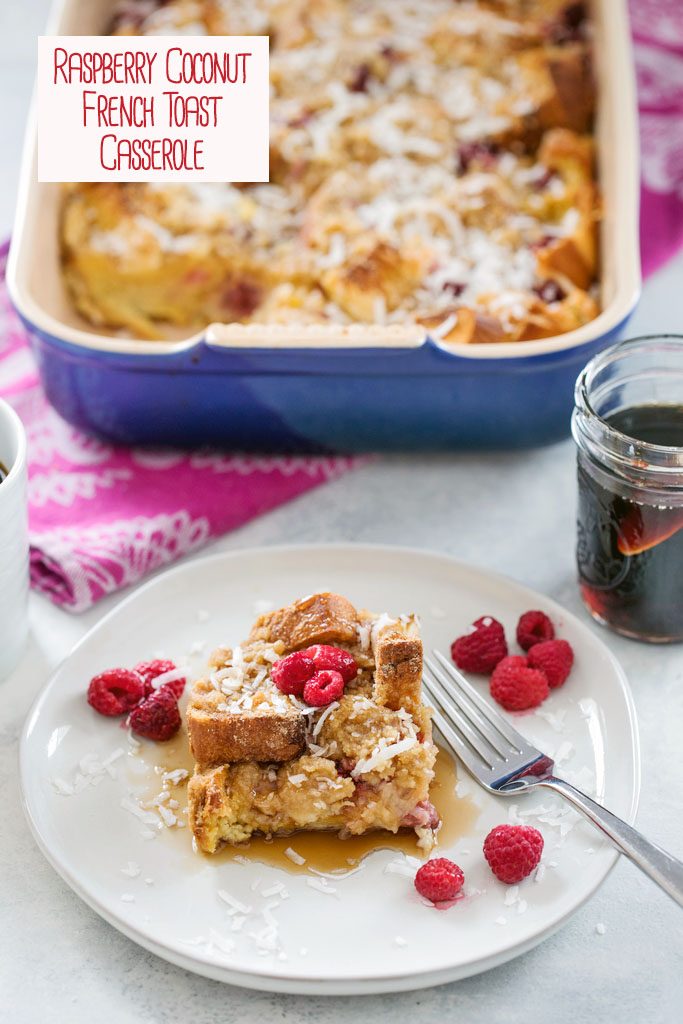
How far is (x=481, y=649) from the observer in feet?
7.97

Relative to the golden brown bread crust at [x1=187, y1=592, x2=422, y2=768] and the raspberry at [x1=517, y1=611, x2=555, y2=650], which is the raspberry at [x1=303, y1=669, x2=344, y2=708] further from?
the raspberry at [x1=517, y1=611, x2=555, y2=650]

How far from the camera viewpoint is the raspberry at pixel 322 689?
7.02 feet

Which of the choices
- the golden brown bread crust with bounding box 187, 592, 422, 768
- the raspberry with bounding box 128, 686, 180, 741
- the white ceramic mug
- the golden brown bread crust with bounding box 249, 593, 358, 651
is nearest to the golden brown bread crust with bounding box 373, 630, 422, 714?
the golden brown bread crust with bounding box 187, 592, 422, 768

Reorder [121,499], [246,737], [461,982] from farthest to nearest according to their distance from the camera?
[121,499] < [246,737] < [461,982]

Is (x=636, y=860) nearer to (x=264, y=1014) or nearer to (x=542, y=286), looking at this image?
(x=264, y=1014)

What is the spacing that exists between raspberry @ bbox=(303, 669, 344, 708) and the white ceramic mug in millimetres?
593

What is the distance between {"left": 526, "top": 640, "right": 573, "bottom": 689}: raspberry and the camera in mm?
2381

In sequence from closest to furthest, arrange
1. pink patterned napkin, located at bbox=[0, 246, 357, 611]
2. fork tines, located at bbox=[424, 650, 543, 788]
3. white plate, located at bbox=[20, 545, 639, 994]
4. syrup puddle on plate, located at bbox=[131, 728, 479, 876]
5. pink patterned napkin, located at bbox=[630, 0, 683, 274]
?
white plate, located at bbox=[20, 545, 639, 994], syrup puddle on plate, located at bbox=[131, 728, 479, 876], fork tines, located at bbox=[424, 650, 543, 788], pink patterned napkin, located at bbox=[0, 246, 357, 611], pink patterned napkin, located at bbox=[630, 0, 683, 274]

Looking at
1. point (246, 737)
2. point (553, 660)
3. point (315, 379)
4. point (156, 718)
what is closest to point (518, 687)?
point (553, 660)

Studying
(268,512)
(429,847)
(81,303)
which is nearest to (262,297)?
(81,303)

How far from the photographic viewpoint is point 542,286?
308 centimetres

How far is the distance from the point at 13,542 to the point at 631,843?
1.14m

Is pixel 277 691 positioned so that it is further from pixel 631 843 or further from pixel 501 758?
pixel 631 843

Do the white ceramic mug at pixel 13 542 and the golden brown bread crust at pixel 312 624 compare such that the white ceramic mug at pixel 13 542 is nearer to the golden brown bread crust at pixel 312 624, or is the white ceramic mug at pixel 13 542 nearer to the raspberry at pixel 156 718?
the raspberry at pixel 156 718
